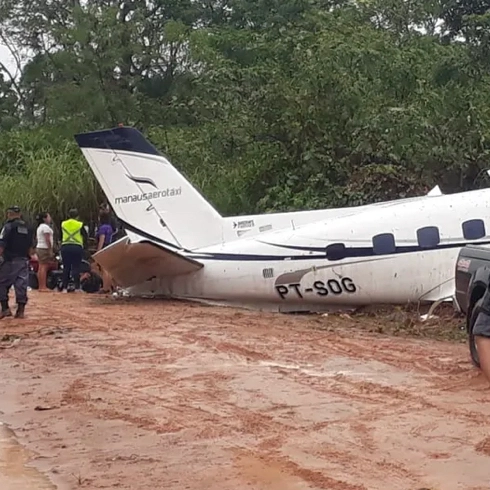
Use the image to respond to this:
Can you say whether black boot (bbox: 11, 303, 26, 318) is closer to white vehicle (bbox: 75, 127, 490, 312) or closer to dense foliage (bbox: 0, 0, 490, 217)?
white vehicle (bbox: 75, 127, 490, 312)

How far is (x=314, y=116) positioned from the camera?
25719mm

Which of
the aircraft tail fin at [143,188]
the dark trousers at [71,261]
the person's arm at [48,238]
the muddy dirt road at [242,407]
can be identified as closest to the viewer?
the muddy dirt road at [242,407]

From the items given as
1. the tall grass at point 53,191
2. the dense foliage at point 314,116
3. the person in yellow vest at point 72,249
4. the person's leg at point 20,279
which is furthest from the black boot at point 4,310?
the tall grass at point 53,191

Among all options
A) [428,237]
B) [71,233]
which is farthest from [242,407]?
[71,233]

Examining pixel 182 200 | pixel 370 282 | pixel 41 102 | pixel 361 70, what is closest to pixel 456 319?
pixel 370 282

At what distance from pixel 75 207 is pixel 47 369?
1662 centimetres

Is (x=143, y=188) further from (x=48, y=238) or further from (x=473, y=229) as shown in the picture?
(x=473, y=229)

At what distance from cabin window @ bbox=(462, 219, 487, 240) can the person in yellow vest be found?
8446mm

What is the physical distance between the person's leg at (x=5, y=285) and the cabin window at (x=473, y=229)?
270 inches

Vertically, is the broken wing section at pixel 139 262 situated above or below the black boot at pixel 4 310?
above

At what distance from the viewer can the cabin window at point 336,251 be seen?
676 inches

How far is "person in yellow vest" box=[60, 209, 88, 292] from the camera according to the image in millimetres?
22141

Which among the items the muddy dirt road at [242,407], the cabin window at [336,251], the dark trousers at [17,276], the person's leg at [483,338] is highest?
the dark trousers at [17,276]

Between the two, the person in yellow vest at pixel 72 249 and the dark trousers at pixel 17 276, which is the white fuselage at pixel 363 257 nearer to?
the dark trousers at pixel 17 276
